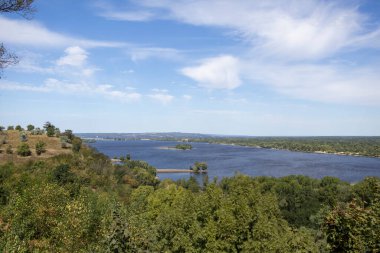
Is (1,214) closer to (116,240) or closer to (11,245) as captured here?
(11,245)

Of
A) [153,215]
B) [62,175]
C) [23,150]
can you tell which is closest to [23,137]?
[23,150]

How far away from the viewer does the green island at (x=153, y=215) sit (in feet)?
39.7

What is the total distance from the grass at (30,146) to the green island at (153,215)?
0.21m

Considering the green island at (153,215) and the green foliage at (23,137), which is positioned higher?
the green foliage at (23,137)

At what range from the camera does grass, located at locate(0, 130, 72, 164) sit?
63281 mm

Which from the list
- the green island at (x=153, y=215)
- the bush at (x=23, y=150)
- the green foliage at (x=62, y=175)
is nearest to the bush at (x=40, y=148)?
the green island at (x=153, y=215)

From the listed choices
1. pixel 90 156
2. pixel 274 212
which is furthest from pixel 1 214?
pixel 90 156

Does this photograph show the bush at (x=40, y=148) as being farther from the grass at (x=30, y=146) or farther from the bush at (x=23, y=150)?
the bush at (x=23, y=150)

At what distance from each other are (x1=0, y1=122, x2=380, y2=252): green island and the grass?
0.21m

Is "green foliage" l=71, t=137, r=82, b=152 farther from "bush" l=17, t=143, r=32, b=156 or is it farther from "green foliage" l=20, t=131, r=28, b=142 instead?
"bush" l=17, t=143, r=32, b=156

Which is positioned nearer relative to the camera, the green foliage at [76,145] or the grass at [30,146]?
the grass at [30,146]

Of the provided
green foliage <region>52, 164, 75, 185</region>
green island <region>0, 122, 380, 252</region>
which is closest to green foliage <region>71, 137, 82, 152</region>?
green island <region>0, 122, 380, 252</region>

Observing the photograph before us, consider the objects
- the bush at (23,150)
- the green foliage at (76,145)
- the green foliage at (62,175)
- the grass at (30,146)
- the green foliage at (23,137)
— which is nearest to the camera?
the green foliage at (62,175)

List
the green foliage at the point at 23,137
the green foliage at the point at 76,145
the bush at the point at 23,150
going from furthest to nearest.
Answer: the green foliage at the point at 76,145 → the green foliage at the point at 23,137 → the bush at the point at 23,150
